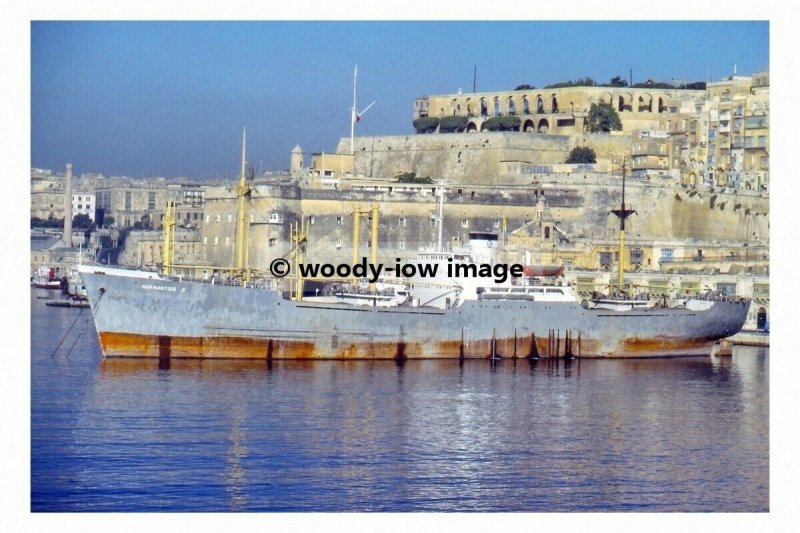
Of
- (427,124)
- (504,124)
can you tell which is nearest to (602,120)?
(504,124)

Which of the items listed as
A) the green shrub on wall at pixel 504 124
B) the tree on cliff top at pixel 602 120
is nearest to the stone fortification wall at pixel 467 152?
the tree on cliff top at pixel 602 120

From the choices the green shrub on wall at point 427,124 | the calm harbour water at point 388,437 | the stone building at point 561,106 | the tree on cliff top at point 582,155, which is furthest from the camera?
the green shrub on wall at point 427,124

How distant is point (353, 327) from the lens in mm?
26266

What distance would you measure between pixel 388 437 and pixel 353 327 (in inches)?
296

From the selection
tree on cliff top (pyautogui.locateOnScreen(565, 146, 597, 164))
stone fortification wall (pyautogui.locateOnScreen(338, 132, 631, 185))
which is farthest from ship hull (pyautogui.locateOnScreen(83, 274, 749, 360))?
tree on cliff top (pyautogui.locateOnScreen(565, 146, 597, 164))

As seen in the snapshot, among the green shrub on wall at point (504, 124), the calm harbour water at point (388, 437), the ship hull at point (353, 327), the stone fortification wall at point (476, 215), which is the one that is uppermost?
the green shrub on wall at point (504, 124)

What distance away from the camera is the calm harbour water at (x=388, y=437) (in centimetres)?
1597

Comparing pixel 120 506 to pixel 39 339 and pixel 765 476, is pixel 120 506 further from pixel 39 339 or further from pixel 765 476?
pixel 39 339

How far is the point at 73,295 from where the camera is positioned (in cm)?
3984

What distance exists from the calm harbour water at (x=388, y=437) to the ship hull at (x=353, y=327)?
48 centimetres

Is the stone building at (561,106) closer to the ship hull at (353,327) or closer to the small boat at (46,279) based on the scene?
the small boat at (46,279)

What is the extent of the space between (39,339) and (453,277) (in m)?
6.11

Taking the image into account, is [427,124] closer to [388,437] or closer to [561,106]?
[561,106]
